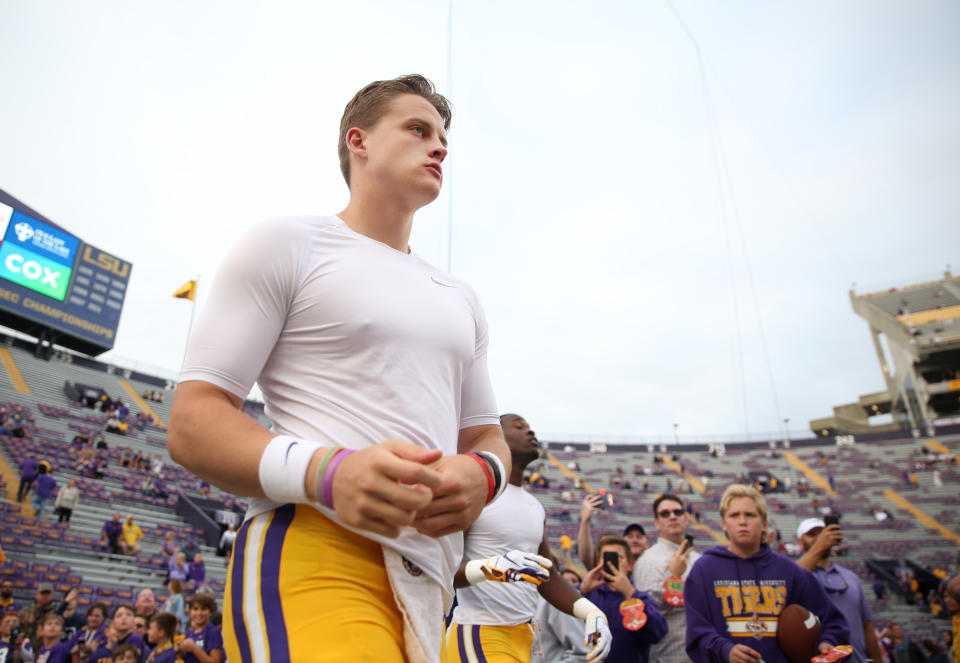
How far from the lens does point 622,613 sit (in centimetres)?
459

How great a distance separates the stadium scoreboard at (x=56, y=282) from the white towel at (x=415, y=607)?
1138 inches

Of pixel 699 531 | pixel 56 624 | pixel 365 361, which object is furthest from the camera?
pixel 699 531

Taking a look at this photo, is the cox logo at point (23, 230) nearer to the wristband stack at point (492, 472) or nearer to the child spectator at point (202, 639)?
the child spectator at point (202, 639)

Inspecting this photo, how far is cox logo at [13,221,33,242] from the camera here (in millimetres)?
24308

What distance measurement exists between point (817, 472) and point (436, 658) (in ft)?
138

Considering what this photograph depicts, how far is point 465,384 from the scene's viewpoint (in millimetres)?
1768

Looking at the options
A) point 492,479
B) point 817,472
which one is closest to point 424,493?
point 492,479

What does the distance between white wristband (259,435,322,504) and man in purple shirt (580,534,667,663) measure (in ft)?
12.7

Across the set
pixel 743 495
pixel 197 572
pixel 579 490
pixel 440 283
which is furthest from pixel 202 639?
pixel 579 490

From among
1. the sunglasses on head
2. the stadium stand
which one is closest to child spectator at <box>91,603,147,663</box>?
the sunglasses on head

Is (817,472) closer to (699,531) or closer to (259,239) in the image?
(699,531)

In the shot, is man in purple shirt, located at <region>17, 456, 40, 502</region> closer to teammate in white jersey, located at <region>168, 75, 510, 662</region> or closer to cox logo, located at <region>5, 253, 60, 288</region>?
cox logo, located at <region>5, 253, 60, 288</region>

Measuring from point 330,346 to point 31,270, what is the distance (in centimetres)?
2960

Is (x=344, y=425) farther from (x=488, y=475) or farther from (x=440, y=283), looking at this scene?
(x=440, y=283)
